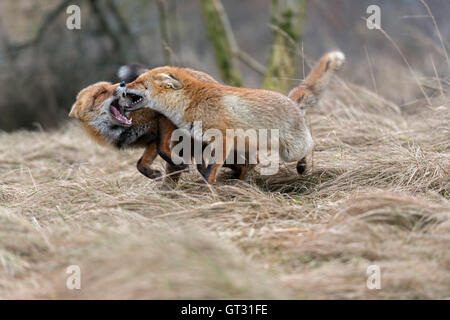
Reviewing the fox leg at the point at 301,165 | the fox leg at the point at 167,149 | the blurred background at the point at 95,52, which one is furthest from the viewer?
the blurred background at the point at 95,52

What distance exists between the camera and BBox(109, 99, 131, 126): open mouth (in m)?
4.87

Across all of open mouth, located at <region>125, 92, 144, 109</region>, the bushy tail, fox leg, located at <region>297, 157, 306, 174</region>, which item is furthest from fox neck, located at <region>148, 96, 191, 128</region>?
the bushy tail

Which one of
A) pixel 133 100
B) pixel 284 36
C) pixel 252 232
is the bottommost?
pixel 252 232

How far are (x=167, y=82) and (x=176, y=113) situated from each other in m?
0.28

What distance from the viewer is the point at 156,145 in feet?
16.1

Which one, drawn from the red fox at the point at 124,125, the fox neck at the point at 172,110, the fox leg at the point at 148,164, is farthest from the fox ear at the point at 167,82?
the fox leg at the point at 148,164

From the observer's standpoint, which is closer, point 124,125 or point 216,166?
point 216,166

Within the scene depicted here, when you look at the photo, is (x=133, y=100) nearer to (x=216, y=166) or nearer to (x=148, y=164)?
(x=148, y=164)

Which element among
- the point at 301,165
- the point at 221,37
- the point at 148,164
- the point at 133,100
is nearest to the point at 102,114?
the point at 133,100

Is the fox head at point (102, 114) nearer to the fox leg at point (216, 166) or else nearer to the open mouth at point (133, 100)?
the open mouth at point (133, 100)

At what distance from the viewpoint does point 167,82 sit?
4637 millimetres

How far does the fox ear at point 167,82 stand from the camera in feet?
15.2

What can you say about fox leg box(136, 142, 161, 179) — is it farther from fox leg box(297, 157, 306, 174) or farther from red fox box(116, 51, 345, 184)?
fox leg box(297, 157, 306, 174)

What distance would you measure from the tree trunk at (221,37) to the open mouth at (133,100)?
489cm
